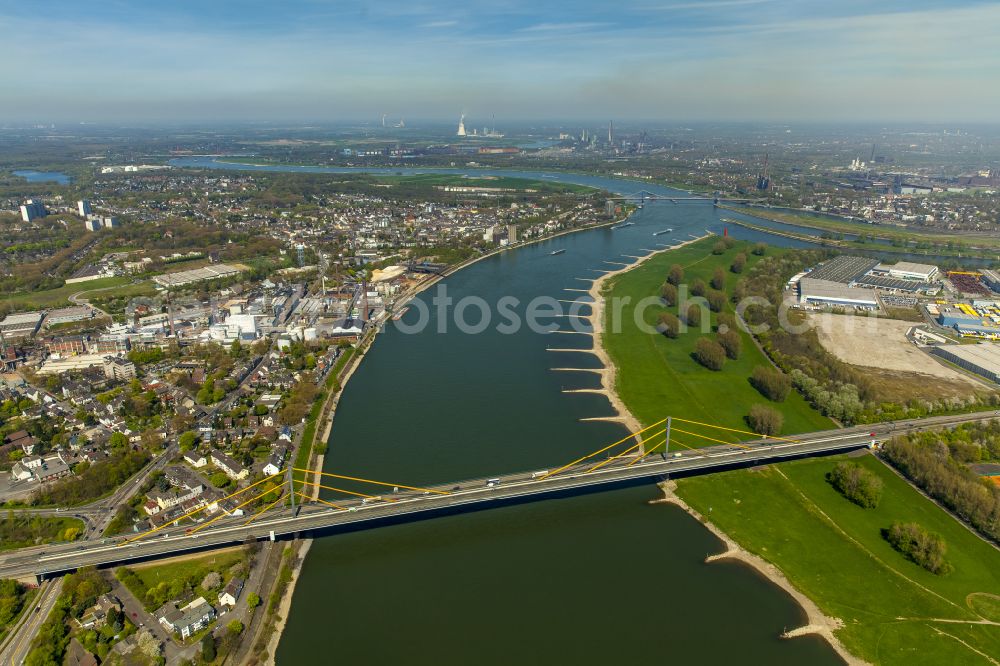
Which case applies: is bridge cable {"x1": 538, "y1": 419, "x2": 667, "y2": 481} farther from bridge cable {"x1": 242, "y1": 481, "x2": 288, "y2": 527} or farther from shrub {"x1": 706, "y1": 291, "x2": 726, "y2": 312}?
shrub {"x1": 706, "y1": 291, "x2": 726, "y2": 312}

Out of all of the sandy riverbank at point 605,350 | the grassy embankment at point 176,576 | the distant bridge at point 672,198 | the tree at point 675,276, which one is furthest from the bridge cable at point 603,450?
the distant bridge at point 672,198

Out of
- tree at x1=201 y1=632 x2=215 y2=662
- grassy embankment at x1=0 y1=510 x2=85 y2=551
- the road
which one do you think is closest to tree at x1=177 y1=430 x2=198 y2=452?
grassy embankment at x1=0 y1=510 x2=85 y2=551

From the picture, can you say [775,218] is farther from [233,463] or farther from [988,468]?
[233,463]

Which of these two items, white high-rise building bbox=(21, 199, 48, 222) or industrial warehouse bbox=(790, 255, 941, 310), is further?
white high-rise building bbox=(21, 199, 48, 222)

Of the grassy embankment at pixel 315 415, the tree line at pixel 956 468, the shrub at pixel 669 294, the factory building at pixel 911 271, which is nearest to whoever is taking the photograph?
the tree line at pixel 956 468

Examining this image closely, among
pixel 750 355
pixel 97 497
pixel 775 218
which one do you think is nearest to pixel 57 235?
pixel 97 497

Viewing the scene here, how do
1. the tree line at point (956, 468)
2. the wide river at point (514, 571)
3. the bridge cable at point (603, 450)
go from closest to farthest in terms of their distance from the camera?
the wide river at point (514, 571)
the tree line at point (956, 468)
the bridge cable at point (603, 450)

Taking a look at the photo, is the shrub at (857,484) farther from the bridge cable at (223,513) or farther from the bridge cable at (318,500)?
the bridge cable at (223,513)
